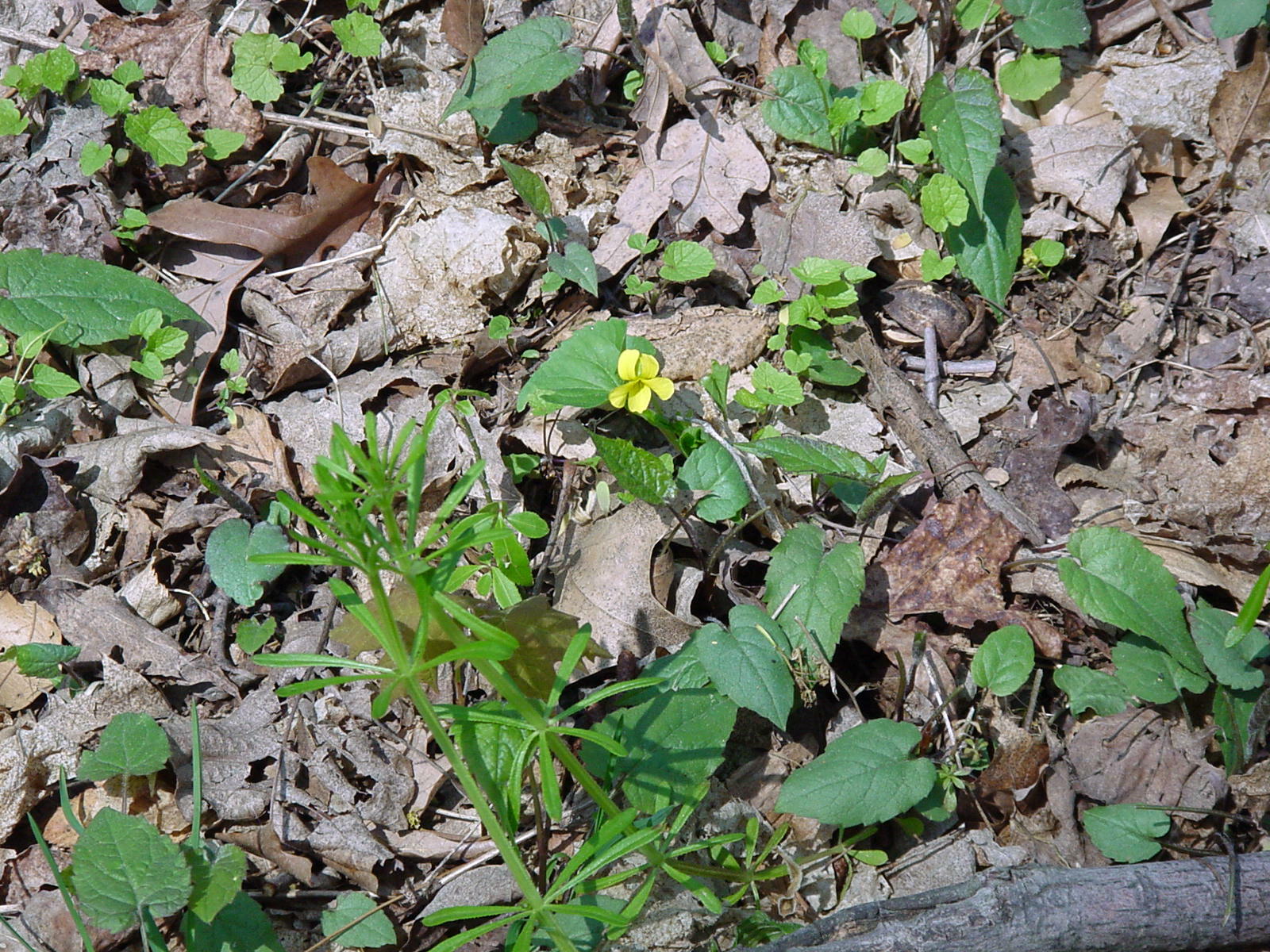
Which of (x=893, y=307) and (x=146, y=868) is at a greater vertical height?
(x=893, y=307)

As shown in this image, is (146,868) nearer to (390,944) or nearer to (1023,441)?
(390,944)

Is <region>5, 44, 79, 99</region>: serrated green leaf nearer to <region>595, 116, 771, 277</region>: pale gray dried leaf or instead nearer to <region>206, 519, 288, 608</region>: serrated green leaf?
<region>206, 519, 288, 608</region>: serrated green leaf

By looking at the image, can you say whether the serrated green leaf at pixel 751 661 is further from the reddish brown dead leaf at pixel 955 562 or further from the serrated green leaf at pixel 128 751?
the serrated green leaf at pixel 128 751

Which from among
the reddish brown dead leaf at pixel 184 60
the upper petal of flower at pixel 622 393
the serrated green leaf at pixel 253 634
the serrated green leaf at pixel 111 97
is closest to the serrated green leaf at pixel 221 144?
the reddish brown dead leaf at pixel 184 60

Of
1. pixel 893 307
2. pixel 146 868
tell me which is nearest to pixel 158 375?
pixel 146 868

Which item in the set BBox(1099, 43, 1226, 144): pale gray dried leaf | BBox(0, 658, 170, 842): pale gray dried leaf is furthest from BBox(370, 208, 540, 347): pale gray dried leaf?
BBox(1099, 43, 1226, 144): pale gray dried leaf
